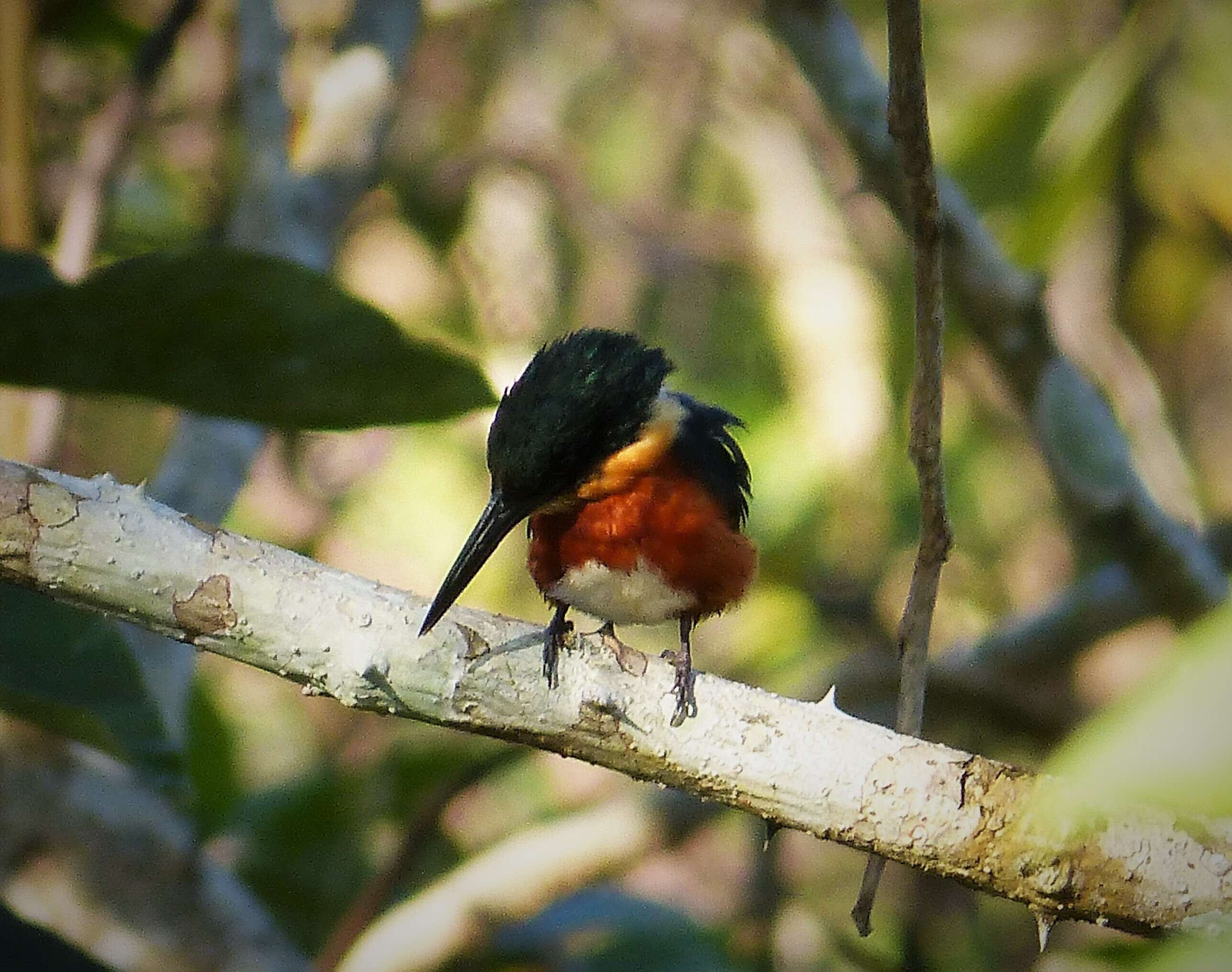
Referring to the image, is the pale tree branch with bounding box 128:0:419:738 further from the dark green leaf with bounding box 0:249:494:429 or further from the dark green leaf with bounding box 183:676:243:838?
the dark green leaf with bounding box 0:249:494:429

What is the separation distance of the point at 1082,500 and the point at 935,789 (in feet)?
4.74

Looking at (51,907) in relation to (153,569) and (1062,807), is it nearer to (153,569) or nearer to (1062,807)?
(153,569)

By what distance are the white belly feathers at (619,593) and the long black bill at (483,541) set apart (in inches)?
5.7

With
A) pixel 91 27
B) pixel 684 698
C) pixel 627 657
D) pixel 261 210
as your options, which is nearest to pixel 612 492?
pixel 627 657

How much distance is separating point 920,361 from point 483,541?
778mm

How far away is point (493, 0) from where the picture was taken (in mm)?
3971

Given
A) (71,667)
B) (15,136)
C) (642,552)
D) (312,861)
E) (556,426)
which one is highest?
(15,136)

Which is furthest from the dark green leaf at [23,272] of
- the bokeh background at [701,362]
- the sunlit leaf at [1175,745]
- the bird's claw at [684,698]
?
the sunlit leaf at [1175,745]

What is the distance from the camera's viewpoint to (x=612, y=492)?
85.0 inches

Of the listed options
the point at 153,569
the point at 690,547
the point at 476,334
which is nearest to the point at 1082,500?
the point at 690,547

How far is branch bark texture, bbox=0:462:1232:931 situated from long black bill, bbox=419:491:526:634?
22cm

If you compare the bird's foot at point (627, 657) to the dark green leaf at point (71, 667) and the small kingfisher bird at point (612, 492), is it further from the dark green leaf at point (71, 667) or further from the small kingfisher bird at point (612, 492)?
the dark green leaf at point (71, 667)

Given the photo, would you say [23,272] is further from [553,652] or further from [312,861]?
[312,861]

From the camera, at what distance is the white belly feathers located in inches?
83.5
